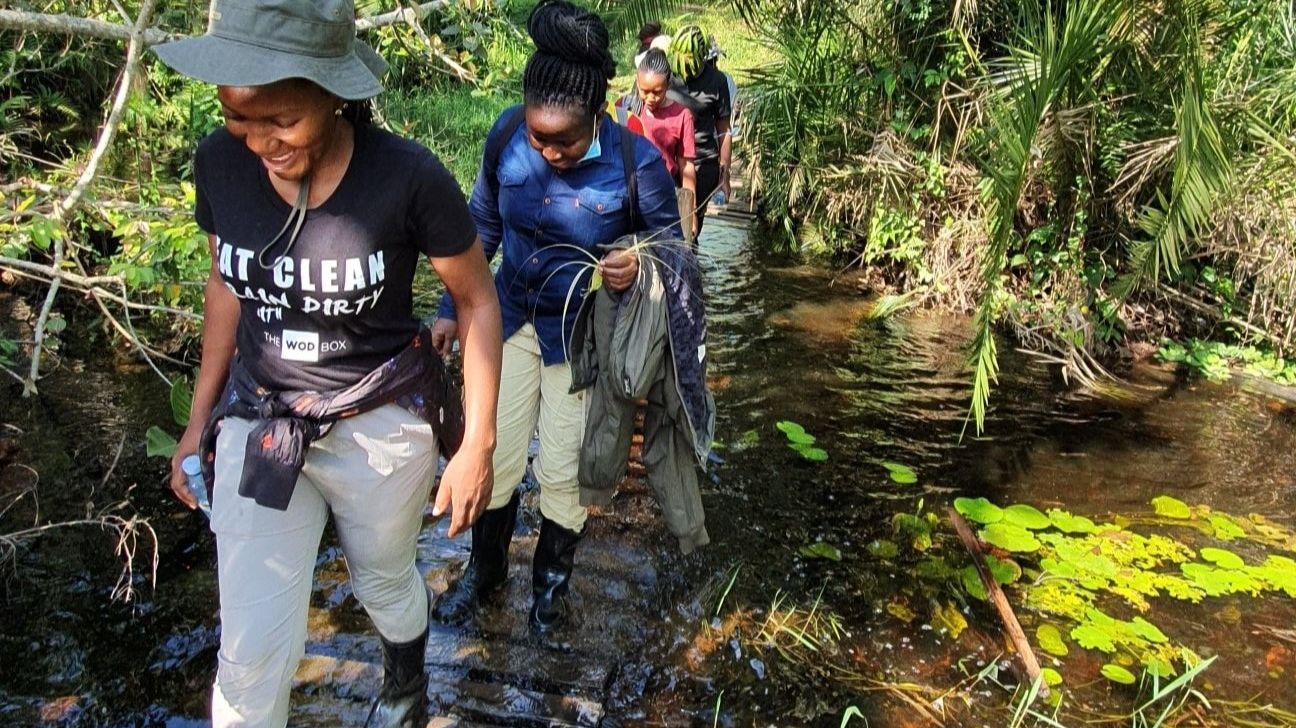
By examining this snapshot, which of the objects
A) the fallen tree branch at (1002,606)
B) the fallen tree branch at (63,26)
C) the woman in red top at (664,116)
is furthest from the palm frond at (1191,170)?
the fallen tree branch at (63,26)

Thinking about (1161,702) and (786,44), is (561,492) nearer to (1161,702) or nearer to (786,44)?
(1161,702)

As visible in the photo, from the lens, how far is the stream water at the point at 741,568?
2979 millimetres

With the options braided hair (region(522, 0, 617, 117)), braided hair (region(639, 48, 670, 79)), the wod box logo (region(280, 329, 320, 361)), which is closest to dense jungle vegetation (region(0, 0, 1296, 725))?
braided hair (region(639, 48, 670, 79))

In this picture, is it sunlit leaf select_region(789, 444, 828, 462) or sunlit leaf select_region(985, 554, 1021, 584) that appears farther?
sunlit leaf select_region(789, 444, 828, 462)

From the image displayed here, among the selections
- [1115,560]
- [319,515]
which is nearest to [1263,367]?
[1115,560]

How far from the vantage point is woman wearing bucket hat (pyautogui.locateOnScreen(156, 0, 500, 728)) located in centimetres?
186

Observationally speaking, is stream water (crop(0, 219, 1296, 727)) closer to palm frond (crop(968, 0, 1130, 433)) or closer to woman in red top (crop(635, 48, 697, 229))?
palm frond (crop(968, 0, 1130, 433))

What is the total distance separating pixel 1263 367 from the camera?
6684mm

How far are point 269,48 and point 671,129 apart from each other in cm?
393

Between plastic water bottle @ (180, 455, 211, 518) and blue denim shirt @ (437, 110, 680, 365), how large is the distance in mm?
947

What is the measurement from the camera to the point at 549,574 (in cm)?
322

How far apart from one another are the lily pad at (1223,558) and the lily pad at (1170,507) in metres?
0.34

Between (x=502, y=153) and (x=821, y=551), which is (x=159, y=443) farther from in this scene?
(x=821, y=551)

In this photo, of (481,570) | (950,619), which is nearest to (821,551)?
(950,619)
